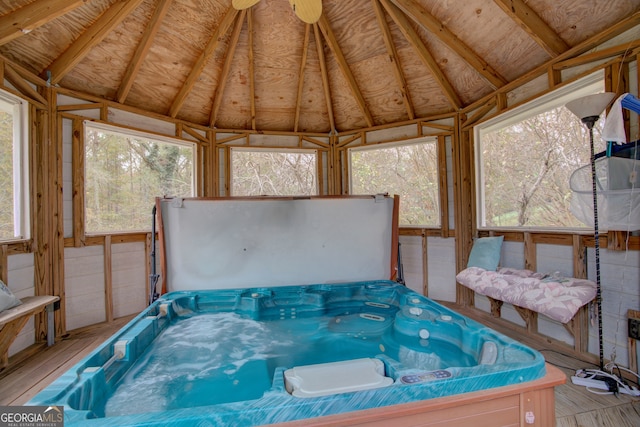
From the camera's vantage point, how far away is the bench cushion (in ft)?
7.89

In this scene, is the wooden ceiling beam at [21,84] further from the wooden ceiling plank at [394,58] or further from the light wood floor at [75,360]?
the wooden ceiling plank at [394,58]

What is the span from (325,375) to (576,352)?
8.39 feet

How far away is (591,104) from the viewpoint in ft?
7.21

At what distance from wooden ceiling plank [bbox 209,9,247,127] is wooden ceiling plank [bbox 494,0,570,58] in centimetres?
282

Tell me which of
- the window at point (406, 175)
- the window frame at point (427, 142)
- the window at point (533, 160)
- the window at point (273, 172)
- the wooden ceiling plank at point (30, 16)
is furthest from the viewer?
the window at point (273, 172)

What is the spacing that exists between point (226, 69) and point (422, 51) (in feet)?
8.64

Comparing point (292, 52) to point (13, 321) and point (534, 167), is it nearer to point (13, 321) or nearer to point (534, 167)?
point (534, 167)

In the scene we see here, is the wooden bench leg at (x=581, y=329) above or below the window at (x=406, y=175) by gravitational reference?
below

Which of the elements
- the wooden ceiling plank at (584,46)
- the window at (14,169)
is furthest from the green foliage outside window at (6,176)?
the wooden ceiling plank at (584,46)

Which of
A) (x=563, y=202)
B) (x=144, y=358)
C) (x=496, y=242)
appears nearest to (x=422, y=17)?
(x=563, y=202)

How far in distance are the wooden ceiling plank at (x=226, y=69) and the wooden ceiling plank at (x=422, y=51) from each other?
1.73 m

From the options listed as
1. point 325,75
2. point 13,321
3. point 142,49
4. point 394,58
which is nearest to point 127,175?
point 142,49

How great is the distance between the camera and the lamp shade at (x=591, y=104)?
2.16m

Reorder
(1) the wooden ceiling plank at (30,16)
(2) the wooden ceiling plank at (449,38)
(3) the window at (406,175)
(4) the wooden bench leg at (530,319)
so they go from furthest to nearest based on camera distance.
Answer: (3) the window at (406,175) < (2) the wooden ceiling plank at (449,38) < (4) the wooden bench leg at (530,319) < (1) the wooden ceiling plank at (30,16)
